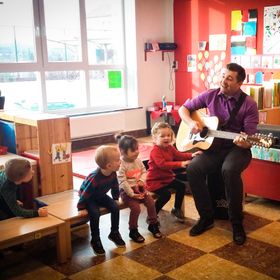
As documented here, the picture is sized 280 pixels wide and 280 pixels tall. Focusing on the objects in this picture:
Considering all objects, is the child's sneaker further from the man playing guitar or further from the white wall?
the white wall

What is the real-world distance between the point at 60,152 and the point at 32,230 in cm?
81

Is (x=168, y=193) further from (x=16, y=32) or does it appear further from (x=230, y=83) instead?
(x=16, y=32)

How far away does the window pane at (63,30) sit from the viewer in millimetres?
5984

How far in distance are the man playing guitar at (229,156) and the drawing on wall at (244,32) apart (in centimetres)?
306

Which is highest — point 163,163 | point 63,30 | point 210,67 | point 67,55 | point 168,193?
point 63,30

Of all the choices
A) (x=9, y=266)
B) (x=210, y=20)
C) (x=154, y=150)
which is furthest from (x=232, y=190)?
(x=210, y=20)

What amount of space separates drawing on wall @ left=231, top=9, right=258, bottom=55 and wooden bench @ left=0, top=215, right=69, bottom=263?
434 cm

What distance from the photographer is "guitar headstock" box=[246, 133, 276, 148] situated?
279cm

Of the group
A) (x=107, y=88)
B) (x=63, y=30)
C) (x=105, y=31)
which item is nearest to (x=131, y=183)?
(x=63, y=30)

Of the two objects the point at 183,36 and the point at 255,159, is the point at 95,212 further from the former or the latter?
the point at 183,36

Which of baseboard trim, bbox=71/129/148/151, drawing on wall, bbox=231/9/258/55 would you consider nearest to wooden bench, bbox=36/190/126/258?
baseboard trim, bbox=71/129/148/151

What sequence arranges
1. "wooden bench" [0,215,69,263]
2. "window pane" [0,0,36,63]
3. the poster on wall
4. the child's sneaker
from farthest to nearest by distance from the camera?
the poster on wall < "window pane" [0,0,36,63] < the child's sneaker < "wooden bench" [0,215,69,263]

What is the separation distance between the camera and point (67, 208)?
2.92 meters

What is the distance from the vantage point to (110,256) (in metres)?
2.79
